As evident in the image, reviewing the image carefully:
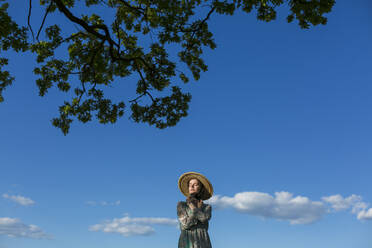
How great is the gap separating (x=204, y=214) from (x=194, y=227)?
40cm

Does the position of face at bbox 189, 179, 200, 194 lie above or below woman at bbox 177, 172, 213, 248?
above

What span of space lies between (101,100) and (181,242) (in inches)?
258

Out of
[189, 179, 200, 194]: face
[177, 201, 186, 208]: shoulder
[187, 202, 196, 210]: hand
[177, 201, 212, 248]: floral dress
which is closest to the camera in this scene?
[177, 201, 212, 248]: floral dress

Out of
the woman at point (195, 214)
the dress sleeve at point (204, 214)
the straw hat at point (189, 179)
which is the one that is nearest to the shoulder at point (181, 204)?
the woman at point (195, 214)

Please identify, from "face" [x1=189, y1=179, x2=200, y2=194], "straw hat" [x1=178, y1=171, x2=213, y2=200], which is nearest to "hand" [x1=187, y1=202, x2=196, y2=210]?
"face" [x1=189, y1=179, x2=200, y2=194]

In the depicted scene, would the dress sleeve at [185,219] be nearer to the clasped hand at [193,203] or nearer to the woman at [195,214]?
the woman at [195,214]

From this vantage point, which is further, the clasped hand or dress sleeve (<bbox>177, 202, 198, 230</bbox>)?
the clasped hand

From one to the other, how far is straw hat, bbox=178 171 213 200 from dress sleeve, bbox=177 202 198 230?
804 millimetres

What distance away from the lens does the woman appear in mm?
8047

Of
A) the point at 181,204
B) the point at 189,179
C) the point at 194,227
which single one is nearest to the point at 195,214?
the point at 194,227

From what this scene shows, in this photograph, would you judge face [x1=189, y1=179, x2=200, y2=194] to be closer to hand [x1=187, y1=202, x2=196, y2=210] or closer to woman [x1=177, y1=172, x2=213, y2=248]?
woman [x1=177, y1=172, x2=213, y2=248]

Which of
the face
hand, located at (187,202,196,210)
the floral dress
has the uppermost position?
→ the face

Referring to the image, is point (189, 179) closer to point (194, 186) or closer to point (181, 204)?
point (194, 186)

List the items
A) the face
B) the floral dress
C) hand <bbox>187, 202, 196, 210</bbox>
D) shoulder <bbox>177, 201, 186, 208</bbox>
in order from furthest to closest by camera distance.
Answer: the face, shoulder <bbox>177, 201, 186, 208</bbox>, hand <bbox>187, 202, 196, 210</bbox>, the floral dress
